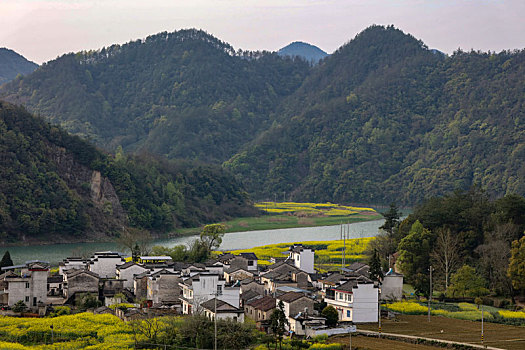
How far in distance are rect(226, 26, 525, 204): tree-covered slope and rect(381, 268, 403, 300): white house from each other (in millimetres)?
70323

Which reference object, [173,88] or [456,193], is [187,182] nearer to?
[456,193]

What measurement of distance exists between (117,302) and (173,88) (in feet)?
517

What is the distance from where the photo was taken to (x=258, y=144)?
151125 mm

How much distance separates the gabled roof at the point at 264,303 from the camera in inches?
1284

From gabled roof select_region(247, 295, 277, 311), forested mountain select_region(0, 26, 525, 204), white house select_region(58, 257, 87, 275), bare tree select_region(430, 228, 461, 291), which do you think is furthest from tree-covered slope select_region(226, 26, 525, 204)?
gabled roof select_region(247, 295, 277, 311)

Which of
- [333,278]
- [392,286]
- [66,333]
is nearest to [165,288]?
[66,333]

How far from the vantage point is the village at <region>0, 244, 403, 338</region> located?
3130 centimetres

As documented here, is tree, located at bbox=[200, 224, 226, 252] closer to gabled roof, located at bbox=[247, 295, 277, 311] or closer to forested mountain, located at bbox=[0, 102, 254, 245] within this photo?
gabled roof, located at bbox=[247, 295, 277, 311]

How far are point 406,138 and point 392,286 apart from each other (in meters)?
116

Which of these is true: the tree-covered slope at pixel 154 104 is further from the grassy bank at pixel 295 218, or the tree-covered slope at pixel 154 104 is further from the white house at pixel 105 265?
the white house at pixel 105 265

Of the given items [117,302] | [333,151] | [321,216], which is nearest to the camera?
[117,302]

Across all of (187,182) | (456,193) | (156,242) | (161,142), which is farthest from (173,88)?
(456,193)

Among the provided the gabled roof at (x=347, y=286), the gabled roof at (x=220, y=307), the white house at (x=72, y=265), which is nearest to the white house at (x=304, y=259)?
the gabled roof at (x=347, y=286)

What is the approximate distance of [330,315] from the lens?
101 feet
